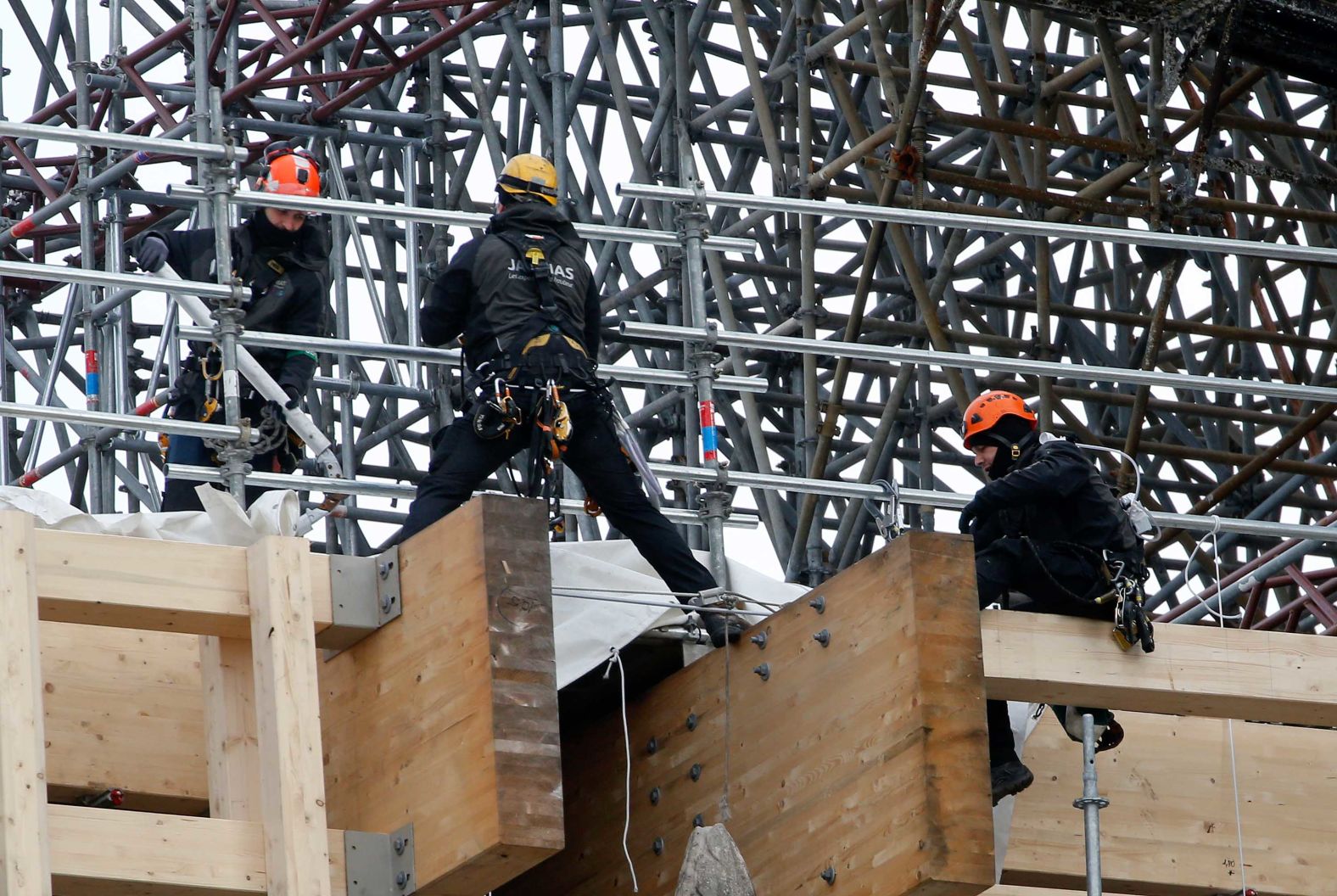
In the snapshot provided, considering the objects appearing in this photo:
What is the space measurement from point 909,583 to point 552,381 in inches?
74.5

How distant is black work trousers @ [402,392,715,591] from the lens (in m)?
11.7

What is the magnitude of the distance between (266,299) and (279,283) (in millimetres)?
94

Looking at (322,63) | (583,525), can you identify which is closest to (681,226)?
(583,525)

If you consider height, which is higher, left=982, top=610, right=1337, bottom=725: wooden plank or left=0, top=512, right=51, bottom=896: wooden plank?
left=982, top=610, right=1337, bottom=725: wooden plank

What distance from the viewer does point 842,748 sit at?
10.9m

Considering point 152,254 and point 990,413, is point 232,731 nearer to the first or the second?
point 152,254

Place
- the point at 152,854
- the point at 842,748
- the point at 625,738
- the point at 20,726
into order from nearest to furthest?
the point at 20,726 < the point at 152,854 < the point at 842,748 < the point at 625,738

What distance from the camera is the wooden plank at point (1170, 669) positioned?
11367 millimetres

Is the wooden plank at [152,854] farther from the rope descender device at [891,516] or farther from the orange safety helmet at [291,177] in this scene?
the orange safety helmet at [291,177]

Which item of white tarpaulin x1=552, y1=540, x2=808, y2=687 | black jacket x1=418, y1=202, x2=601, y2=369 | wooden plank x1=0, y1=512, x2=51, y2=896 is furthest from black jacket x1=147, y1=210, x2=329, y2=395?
wooden plank x1=0, y1=512, x2=51, y2=896

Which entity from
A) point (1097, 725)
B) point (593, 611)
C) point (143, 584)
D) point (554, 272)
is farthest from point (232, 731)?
point (1097, 725)

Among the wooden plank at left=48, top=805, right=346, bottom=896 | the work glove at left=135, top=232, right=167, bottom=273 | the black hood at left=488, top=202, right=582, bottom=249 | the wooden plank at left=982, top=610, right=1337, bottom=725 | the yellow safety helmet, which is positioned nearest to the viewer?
the wooden plank at left=48, top=805, right=346, bottom=896

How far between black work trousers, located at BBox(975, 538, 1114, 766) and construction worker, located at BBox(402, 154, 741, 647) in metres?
1.05

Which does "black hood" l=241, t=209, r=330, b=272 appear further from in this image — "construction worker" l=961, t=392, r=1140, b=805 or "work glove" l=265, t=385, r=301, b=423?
"construction worker" l=961, t=392, r=1140, b=805
